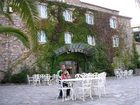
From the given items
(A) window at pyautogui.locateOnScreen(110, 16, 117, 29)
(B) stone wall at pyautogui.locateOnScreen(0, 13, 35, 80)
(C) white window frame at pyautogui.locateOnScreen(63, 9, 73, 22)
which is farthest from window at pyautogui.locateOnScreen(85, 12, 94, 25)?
(B) stone wall at pyautogui.locateOnScreen(0, 13, 35, 80)

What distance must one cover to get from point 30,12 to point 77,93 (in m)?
7.05

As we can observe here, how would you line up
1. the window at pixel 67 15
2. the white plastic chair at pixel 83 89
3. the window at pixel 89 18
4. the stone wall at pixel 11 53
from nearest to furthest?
the white plastic chair at pixel 83 89 < the stone wall at pixel 11 53 < the window at pixel 67 15 < the window at pixel 89 18

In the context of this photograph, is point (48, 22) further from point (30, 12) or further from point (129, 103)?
point (30, 12)

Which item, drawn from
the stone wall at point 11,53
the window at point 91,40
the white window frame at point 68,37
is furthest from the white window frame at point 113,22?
the stone wall at point 11,53

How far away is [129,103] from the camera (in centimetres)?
1293

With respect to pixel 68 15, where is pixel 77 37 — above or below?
below

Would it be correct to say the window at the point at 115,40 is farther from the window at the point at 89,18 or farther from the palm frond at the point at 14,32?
the palm frond at the point at 14,32

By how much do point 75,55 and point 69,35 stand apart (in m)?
2.17

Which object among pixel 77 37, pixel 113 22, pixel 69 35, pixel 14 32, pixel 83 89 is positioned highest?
pixel 113 22

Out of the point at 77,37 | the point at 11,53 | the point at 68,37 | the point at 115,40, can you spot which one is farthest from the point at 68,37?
the point at 115,40

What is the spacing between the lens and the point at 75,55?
35250 mm

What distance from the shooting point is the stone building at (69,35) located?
97.9 ft

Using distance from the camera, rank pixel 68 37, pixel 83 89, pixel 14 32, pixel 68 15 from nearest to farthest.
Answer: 1. pixel 14 32
2. pixel 83 89
3. pixel 68 37
4. pixel 68 15

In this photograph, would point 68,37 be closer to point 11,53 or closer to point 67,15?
point 67,15
